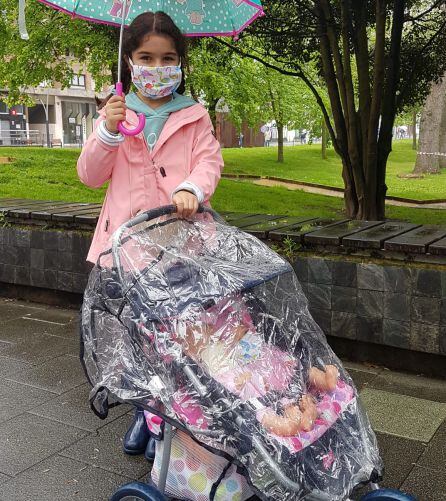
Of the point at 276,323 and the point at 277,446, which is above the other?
the point at 276,323

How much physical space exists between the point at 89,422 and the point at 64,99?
57148 mm

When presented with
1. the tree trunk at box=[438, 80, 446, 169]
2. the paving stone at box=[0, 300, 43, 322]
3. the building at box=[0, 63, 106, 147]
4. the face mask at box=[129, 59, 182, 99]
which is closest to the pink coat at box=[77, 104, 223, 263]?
the face mask at box=[129, 59, 182, 99]

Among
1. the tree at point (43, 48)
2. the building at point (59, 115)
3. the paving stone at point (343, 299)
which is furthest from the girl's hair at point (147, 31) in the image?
the building at point (59, 115)

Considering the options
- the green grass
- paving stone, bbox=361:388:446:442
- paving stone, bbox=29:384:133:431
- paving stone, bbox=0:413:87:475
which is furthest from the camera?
the green grass

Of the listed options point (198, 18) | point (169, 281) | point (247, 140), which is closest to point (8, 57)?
point (198, 18)

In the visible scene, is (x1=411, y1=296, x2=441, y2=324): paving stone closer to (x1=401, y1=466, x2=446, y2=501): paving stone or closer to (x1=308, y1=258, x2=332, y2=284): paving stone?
(x1=308, y1=258, x2=332, y2=284): paving stone

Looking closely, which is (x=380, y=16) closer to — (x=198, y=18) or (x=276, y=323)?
(x=198, y=18)

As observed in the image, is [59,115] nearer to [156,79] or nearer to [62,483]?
[156,79]

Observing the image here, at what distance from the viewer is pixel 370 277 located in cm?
419

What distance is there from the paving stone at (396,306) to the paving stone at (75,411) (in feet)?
5.71

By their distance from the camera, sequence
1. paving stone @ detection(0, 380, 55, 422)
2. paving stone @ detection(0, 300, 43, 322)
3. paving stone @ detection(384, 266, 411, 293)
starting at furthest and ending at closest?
paving stone @ detection(0, 300, 43, 322)
paving stone @ detection(384, 266, 411, 293)
paving stone @ detection(0, 380, 55, 422)

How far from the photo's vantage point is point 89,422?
3.61 m

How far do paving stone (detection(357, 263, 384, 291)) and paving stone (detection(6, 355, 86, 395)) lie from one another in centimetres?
194

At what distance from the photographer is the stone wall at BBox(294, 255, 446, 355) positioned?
3.99 m
